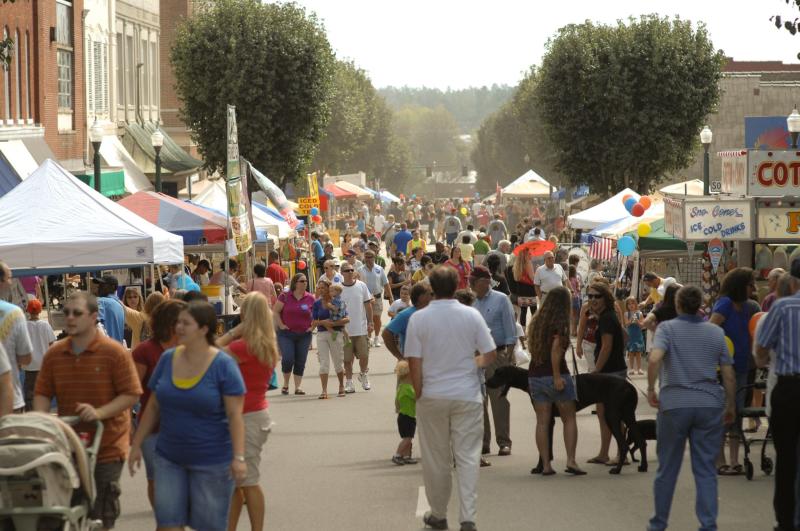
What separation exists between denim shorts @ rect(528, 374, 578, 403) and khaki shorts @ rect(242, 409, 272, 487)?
3.39 metres

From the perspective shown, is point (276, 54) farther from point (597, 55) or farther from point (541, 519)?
point (541, 519)

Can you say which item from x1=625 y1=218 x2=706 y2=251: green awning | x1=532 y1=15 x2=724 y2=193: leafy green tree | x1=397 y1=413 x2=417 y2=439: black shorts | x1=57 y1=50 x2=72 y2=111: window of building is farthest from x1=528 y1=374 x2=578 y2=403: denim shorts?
x1=532 y1=15 x2=724 y2=193: leafy green tree

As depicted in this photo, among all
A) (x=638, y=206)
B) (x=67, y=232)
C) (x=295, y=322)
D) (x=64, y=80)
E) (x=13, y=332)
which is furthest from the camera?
(x=64, y=80)

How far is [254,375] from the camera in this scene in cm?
889

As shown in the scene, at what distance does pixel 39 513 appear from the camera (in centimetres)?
725

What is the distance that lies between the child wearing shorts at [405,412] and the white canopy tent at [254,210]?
16.6 meters

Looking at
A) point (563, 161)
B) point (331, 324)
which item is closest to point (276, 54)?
point (563, 161)

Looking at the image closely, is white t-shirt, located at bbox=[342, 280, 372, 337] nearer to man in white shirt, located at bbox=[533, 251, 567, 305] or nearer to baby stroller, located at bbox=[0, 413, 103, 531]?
man in white shirt, located at bbox=[533, 251, 567, 305]

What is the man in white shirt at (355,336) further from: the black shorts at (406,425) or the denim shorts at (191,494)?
the denim shorts at (191,494)

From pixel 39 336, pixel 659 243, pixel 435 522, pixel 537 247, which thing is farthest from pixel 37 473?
pixel 537 247

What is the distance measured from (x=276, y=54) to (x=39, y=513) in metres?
39.5

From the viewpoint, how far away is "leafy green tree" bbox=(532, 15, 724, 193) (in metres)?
47.7

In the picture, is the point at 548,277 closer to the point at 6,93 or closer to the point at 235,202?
the point at 235,202

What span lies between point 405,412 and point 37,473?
18.0 feet
